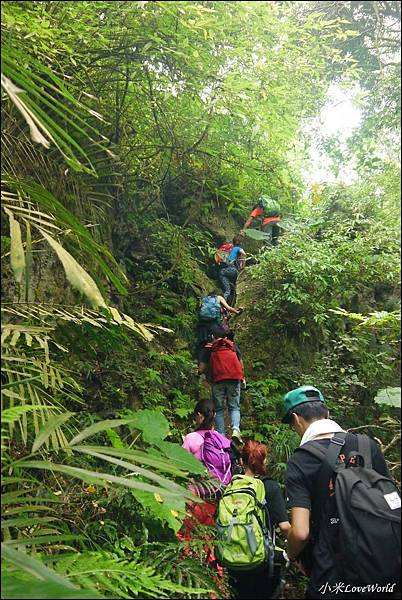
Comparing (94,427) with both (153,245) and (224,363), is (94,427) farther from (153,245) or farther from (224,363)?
(153,245)

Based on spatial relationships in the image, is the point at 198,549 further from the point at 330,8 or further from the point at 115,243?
the point at 115,243

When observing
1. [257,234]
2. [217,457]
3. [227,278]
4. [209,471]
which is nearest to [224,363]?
[217,457]

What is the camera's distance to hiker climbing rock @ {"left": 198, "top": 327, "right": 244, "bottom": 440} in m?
5.47

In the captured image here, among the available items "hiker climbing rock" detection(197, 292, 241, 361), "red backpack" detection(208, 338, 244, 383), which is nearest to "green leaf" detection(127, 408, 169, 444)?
"red backpack" detection(208, 338, 244, 383)

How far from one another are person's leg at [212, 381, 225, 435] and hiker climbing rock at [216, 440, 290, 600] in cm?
262

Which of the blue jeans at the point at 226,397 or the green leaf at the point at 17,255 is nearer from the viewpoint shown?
the green leaf at the point at 17,255

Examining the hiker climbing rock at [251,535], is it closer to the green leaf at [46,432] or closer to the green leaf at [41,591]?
the green leaf at [46,432]

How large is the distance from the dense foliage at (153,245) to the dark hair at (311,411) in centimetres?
57

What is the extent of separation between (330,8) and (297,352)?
521 cm

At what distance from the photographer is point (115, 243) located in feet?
19.4

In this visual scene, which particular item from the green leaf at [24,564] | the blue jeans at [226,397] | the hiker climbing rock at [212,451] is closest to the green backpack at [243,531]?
the hiker climbing rock at [212,451]

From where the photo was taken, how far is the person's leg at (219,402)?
555 cm

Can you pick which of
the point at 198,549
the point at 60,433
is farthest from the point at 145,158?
the point at 198,549

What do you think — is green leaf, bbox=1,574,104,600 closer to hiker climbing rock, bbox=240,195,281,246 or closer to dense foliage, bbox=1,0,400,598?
dense foliage, bbox=1,0,400,598
